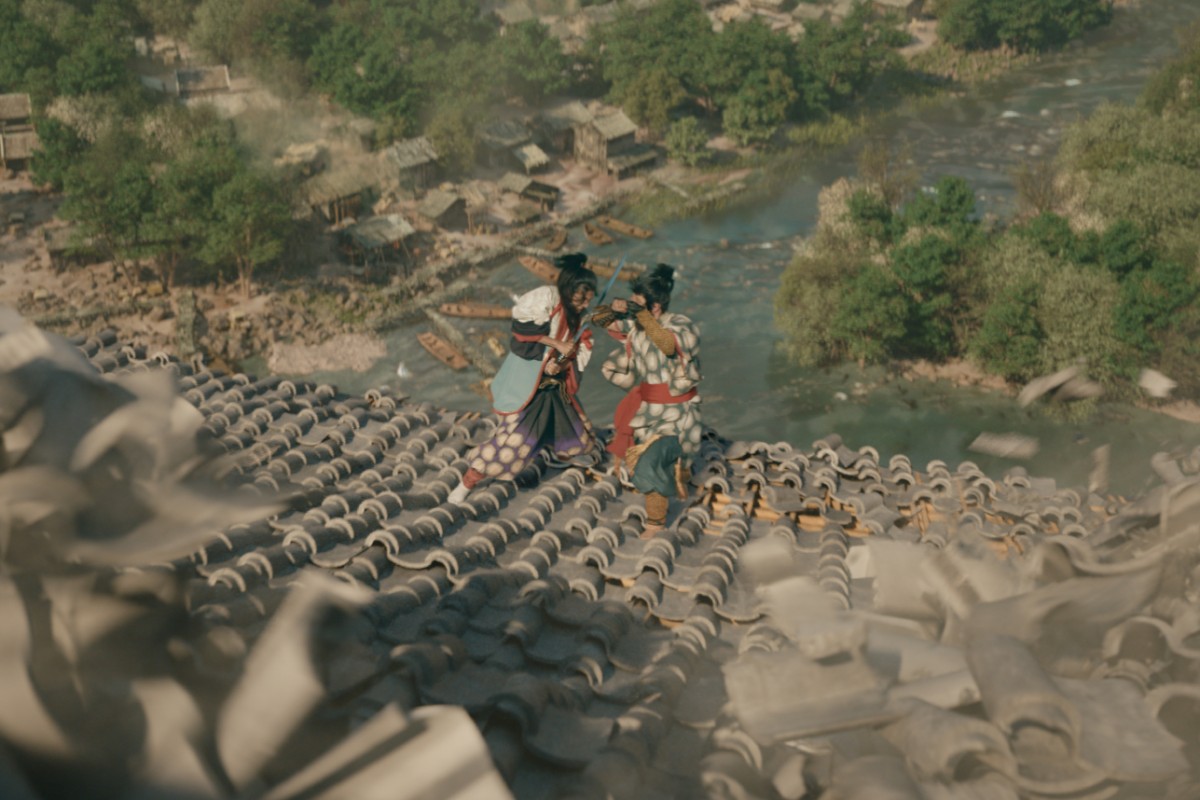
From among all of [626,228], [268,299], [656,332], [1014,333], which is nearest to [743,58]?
[626,228]

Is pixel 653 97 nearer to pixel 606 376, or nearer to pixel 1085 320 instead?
pixel 1085 320

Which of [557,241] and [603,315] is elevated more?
[603,315]

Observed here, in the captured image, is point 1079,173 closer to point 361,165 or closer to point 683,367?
point 361,165

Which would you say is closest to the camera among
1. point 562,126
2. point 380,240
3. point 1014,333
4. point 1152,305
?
point 1152,305

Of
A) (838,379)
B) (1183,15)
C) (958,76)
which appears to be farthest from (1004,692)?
(1183,15)

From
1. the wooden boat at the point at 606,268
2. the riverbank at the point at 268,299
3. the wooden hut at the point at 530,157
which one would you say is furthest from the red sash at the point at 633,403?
the wooden hut at the point at 530,157
